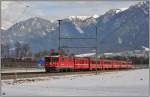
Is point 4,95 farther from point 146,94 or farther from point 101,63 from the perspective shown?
point 101,63

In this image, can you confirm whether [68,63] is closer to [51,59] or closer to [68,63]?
[68,63]

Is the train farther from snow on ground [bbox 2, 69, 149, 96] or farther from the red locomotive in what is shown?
snow on ground [bbox 2, 69, 149, 96]

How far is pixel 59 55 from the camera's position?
210ft

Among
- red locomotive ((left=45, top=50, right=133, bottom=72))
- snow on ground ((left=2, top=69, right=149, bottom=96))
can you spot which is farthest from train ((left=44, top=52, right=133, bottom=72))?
snow on ground ((left=2, top=69, right=149, bottom=96))

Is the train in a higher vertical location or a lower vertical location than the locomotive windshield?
lower

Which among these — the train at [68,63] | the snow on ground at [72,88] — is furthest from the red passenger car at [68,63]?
the snow on ground at [72,88]

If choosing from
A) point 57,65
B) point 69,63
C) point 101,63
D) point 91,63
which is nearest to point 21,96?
point 57,65

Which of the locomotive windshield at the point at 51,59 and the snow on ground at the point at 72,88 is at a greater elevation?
the locomotive windshield at the point at 51,59

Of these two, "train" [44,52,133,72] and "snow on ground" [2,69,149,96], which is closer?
"snow on ground" [2,69,149,96]

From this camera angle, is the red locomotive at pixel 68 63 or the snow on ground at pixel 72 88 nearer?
the snow on ground at pixel 72 88

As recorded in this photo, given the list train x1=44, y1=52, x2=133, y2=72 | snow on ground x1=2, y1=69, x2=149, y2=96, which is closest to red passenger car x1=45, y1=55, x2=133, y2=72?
train x1=44, y1=52, x2=133, y2=72

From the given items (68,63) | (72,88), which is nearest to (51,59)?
(68,63)

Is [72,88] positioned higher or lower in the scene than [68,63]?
lower

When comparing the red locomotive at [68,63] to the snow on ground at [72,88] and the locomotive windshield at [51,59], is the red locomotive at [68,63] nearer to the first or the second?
the locomotive windshield at [51,59]
